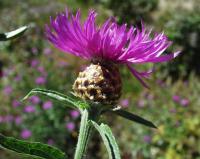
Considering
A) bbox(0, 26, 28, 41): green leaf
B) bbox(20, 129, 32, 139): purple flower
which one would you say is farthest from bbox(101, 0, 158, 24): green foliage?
bbox(0, 26, 28, 41): green leaf

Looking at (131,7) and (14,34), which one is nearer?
(14,34)

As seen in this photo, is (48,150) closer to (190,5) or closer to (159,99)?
(159,99)

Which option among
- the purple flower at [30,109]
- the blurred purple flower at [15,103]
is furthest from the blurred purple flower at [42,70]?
the purple flower at [30,109]

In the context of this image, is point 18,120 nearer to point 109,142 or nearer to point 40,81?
point 40,81

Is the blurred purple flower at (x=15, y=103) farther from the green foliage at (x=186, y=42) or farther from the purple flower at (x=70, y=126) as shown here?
the green foliage at (x=186, y=42)

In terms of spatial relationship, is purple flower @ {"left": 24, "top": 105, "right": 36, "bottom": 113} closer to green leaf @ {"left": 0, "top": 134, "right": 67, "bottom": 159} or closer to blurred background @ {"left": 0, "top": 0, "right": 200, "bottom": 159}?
→ blurred background @ {"left": 0, "top": 0, "right": 200, "bottom": 159}

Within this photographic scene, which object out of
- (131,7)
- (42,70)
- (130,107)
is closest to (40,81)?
(42,70)

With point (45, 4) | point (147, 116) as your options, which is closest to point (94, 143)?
point (147, 116)
